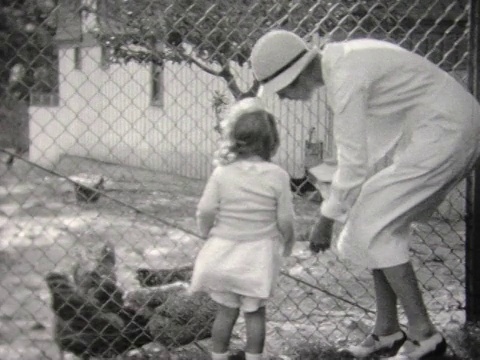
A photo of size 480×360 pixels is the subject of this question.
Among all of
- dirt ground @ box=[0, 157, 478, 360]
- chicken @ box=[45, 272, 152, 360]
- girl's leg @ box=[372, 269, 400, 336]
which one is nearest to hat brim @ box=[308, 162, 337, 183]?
girl's leg @ box=[372, 269, 400, 336]

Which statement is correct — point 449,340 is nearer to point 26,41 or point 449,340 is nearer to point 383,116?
point 383,116

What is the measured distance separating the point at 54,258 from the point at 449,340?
3.96m

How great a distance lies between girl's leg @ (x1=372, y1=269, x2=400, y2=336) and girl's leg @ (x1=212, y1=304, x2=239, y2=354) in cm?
69

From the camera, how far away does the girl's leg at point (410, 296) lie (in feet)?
10.8

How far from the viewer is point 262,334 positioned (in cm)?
330

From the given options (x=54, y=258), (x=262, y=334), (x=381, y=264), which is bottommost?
(x=54, y=258)

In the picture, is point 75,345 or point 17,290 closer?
point 75,345

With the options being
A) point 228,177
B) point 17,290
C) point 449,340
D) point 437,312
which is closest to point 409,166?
point 228,177

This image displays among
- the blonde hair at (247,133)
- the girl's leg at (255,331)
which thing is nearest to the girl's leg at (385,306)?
the girl's leg at (255,331)

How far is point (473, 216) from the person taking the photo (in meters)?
3.99

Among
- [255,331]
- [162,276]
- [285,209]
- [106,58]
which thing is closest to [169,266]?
[162,276]

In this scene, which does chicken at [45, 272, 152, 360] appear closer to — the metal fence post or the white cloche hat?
the white cloche hat

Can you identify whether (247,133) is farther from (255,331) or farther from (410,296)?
(410,296)

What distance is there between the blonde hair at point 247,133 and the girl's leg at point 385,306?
0.80 meters
